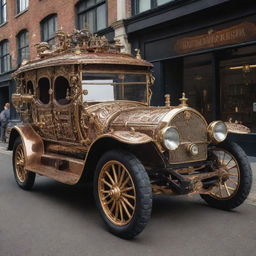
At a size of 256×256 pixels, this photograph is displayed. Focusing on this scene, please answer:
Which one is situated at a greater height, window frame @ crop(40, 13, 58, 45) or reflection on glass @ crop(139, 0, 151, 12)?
window frame @ crop(40, 13, 58, 45)

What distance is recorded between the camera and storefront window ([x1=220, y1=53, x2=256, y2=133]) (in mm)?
10039

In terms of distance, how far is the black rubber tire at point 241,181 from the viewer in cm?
498

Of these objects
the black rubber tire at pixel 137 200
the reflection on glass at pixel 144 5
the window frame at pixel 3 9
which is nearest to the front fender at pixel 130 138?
the black rubber tire at pixel 137 200

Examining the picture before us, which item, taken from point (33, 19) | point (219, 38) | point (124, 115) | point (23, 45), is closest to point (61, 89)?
point (124, 115)

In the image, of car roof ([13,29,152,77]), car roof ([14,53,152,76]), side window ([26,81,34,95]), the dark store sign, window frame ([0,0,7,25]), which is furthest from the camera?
window frame ([0,0,7,25])

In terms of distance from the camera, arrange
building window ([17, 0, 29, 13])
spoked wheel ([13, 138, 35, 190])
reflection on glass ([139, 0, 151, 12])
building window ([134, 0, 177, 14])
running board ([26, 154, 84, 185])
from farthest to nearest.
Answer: building window ([17, 0, 29, 13])
reflection on glass ([139, 0, 151, 12])
building window ([134, 0, 177, 14])
spoked wheel ([13, 138, 35, 190])
running board ([26, 154, 84, 185])

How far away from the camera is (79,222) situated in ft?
15.8

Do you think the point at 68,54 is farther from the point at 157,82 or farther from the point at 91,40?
the point at 157,82

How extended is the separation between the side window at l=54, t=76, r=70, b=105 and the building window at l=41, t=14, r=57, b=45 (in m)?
12.8

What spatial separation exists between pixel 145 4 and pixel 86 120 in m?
8.28

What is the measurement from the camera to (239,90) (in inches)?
410

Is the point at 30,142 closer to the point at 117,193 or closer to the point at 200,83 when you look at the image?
the point at 117,193

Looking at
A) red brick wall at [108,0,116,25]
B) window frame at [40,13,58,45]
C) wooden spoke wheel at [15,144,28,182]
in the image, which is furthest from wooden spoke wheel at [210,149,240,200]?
window frame at [40,13,58,45]

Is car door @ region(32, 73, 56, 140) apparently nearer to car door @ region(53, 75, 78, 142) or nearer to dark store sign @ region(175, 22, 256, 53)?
car door @ region(53, 75, 78, 142)
